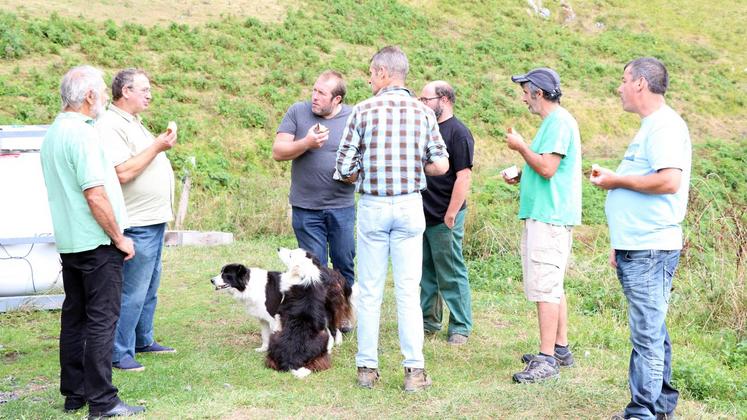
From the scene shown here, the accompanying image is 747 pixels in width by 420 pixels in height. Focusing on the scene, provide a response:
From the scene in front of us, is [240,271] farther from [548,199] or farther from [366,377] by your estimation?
[548,199]

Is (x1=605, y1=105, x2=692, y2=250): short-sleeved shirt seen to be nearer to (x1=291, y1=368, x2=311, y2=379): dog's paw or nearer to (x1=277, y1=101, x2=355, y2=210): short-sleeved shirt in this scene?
(x1=291, y1=368, x2=311, y2=379): dog's paw

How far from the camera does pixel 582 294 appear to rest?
30.5 feet

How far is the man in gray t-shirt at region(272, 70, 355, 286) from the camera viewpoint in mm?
6328

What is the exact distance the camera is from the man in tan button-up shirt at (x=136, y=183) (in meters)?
5.37

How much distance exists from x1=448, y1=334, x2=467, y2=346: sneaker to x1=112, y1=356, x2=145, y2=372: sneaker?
2.50 meters

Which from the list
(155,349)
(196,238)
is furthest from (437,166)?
(196,238)

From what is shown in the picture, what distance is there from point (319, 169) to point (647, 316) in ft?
9.78

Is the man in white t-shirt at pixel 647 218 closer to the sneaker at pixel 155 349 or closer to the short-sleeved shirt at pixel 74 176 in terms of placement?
the short-sleeved shirt at pixel 74 176

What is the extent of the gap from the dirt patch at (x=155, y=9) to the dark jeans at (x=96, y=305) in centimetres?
1831

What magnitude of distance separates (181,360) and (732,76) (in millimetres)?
32859

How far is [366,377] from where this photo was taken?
540cm

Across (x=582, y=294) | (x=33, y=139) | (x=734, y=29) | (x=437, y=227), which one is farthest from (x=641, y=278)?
(x=734, y=29)

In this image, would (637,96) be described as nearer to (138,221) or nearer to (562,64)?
(138,221)

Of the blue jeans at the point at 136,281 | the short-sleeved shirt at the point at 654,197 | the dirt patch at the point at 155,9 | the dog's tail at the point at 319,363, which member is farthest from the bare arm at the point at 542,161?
the dirt patch at the point at 155,9
